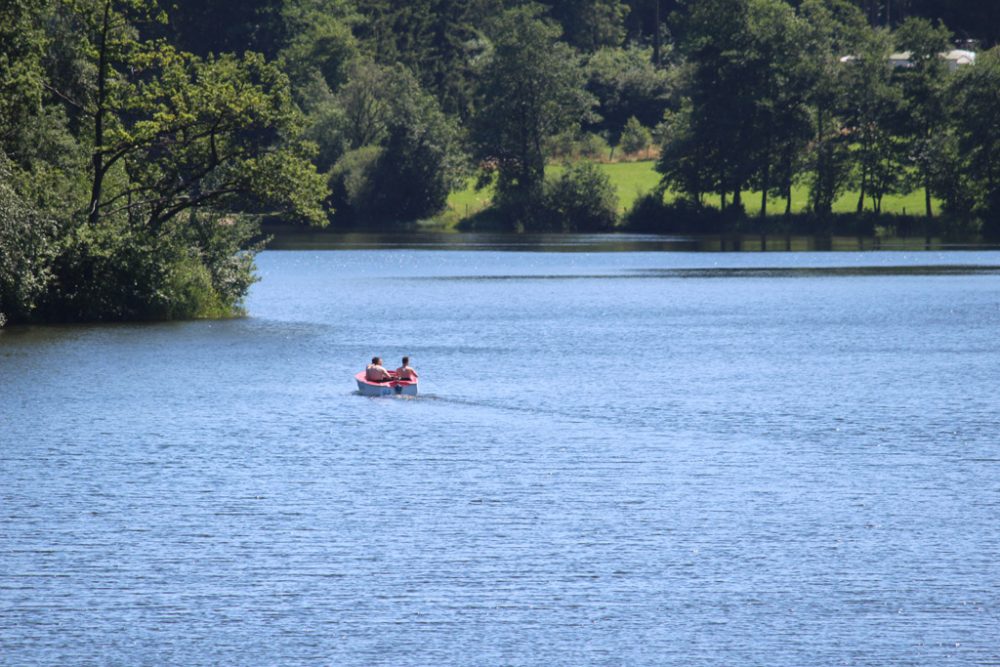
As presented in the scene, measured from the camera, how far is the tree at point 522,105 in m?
160

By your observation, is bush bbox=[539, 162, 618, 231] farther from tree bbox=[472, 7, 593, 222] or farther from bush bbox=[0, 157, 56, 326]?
bush bbox=[0, 157, 56, 326]

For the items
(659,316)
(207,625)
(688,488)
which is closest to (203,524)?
(207,625)

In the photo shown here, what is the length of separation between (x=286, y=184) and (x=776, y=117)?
84.8m

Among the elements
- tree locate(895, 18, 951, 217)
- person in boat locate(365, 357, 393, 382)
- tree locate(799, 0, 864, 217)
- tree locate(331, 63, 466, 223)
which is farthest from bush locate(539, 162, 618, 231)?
person in boat locate(365, 357, 393, 382)

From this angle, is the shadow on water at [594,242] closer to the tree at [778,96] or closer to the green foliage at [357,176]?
the green foliage at [357,176]

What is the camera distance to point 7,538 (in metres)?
32.9

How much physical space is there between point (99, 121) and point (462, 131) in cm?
9589

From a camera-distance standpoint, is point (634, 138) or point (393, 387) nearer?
point (393, 387)

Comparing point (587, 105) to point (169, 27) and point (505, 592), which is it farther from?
point (505, 592)

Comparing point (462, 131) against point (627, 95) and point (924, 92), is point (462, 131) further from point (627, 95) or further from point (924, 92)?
point (924, 92)

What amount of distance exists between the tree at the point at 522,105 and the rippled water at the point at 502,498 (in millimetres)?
90064

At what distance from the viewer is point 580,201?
159875 millimetres

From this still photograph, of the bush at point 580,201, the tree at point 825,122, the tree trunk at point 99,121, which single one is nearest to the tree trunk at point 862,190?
the tree at point 825,122

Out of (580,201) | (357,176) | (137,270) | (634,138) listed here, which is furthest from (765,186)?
(137,270)
